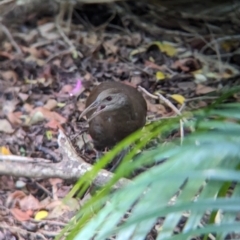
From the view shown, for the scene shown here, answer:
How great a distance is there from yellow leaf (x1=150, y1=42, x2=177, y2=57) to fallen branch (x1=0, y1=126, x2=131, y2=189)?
186cm

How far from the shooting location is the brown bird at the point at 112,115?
2.85m

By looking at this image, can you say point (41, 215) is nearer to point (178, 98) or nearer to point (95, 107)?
point (95, 107)

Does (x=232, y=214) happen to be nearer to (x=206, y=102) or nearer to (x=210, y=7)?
(x=206, y=102)

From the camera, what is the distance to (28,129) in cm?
355

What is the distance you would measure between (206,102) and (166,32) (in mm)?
1017

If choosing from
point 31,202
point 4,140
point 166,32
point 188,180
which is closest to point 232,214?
point 188,180

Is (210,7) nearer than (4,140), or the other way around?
(4,140)

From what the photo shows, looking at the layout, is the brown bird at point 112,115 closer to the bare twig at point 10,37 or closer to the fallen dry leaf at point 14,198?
the fallen dry leaf at point 14,198

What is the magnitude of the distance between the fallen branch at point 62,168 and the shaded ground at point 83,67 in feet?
1.10

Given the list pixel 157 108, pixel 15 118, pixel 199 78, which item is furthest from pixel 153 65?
pixel 15 118

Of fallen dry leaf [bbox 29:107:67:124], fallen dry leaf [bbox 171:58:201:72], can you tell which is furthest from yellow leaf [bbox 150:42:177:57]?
fallen dry leaf [bbox 29:107:67:124]

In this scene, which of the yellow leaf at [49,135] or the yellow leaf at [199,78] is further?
the yellow leaf at [199,78]

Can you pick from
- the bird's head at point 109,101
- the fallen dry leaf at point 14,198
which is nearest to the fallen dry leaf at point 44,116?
the fallen dry leaf at point 14,198

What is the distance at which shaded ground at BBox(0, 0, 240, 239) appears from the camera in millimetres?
3286
